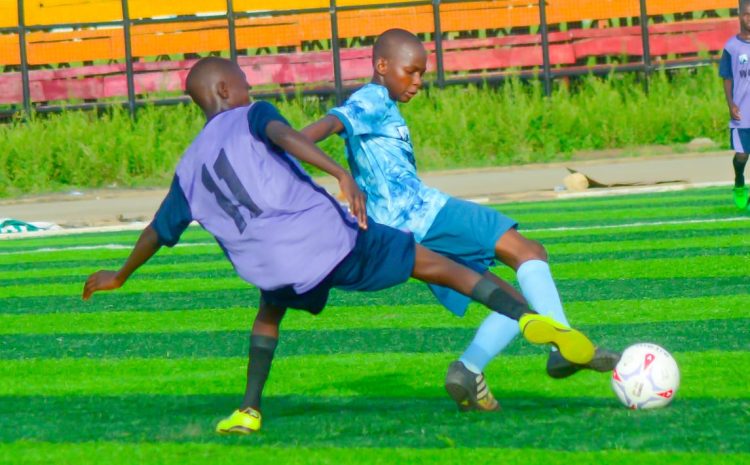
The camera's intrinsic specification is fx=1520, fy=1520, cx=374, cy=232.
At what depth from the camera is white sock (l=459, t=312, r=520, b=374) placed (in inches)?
218

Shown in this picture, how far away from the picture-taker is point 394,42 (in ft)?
19.1

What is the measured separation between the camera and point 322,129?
5.37 meters

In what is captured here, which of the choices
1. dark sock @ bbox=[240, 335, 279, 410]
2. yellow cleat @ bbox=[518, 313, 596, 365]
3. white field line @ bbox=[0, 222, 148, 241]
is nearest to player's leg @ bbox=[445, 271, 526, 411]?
yellow cleat @ bbox=[518, 313, 596, 365]

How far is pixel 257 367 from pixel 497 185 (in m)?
12.5

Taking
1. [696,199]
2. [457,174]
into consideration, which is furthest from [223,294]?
[457,174]

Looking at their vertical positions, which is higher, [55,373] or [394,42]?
[394,42]

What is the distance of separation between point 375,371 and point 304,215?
172 cm

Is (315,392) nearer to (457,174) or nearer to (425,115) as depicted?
(457,174)

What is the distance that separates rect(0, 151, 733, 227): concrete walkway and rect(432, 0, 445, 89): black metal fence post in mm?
3064

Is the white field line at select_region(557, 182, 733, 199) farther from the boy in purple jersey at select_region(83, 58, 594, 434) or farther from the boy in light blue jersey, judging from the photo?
the boy in purple jersey at select_region(83, 58, 594, 434)

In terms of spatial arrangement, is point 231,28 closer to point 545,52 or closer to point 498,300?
point 545,52

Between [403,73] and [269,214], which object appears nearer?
[269,214]

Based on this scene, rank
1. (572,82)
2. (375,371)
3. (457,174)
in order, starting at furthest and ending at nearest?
1. (572,82)
2. (457,174)
3. (375,371)

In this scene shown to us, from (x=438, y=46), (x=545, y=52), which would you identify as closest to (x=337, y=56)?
(x=438, y=46)
